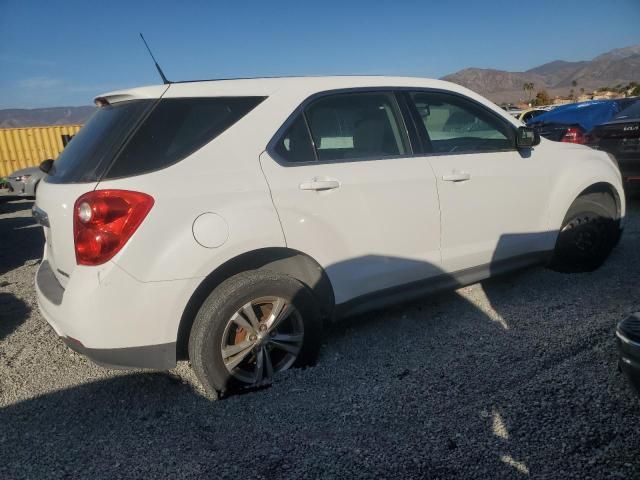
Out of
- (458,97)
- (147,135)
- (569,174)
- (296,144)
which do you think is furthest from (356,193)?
(569,174)

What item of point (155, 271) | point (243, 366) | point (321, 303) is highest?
point (155, 271)

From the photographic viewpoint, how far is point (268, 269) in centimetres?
272

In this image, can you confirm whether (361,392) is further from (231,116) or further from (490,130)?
(490,130)

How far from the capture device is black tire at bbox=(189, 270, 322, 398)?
2463 millimetres

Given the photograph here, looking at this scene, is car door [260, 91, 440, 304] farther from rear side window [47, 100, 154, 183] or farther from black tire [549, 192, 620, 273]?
black tire [549, 192, 620, 273]

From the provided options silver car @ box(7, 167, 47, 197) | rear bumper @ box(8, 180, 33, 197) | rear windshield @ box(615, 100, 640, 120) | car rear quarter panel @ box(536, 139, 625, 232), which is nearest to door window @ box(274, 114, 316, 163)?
car rear quarter panel @ box(536, 139, 625, 232)

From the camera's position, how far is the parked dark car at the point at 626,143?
6176 millimetres

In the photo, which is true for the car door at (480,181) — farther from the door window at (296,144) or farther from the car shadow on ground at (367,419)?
the door window at (296,144)

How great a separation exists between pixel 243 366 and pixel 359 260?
92 centimetres

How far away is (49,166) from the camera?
3057 mm

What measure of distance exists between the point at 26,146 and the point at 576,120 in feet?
69.8

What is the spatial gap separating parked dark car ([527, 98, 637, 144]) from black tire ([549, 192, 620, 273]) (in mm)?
4414

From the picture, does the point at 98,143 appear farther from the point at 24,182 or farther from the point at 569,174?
the point at 24,182

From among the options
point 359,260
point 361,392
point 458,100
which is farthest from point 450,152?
point 361,392
